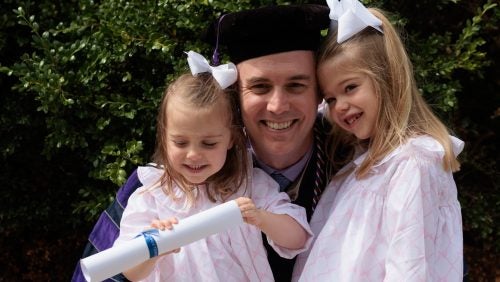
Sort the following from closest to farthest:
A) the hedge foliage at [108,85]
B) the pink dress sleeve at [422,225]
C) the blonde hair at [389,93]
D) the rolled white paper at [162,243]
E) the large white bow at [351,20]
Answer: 1. the rolled white paper at [162,243]
2. the pink dress sleeve at [422,225]
3. the blonde hair at [389,93]
4. the large white bow at [351,20]
5. the hedge foliage at [108,85]

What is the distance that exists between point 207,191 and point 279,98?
428 mm

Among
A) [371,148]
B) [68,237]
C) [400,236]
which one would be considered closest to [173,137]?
[371,148]

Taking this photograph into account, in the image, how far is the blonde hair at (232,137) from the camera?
2.53 metres

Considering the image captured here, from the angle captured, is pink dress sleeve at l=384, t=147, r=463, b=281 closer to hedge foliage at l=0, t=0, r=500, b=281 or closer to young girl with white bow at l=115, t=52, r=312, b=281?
young girl with white bow at l=115, t=52, r=312, b=281

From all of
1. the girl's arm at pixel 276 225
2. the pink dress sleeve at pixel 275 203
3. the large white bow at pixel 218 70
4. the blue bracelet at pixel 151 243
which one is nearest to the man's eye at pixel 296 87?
the large white bow at pixel 218 70

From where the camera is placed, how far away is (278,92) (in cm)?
258

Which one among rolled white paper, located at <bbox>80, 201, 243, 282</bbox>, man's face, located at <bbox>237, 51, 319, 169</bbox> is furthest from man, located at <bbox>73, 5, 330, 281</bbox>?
rolled white paper, located at <bbox>80, 201, 243, 282</bbox>

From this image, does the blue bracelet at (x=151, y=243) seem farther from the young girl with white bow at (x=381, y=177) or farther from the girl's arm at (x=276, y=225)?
the young girl with white bow at (x=381, y=177)

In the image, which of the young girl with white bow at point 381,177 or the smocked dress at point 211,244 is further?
the smocked dress at point 211,244

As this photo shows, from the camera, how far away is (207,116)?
97.6 inches

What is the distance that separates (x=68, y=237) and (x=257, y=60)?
6.56ft

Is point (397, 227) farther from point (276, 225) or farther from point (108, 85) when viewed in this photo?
point (108, 85)

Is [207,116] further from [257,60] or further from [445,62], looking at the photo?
[445,62]

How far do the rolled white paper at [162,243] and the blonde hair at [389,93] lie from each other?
523 millimetres
